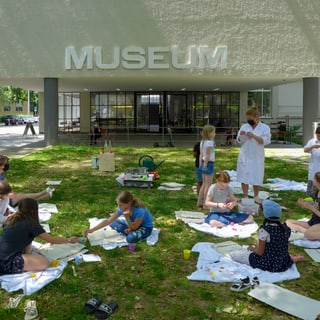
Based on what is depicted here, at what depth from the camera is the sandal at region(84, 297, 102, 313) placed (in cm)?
383

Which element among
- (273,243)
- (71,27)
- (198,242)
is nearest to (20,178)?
(198,242)

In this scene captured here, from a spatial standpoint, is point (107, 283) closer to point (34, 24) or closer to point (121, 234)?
point (121, 234)

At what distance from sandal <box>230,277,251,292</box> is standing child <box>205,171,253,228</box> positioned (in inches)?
82.0

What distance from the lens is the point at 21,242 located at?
4531mm

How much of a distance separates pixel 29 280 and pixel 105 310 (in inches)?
40.6

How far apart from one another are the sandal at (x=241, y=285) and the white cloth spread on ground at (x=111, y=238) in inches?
62.5

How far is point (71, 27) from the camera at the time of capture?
1848 cm

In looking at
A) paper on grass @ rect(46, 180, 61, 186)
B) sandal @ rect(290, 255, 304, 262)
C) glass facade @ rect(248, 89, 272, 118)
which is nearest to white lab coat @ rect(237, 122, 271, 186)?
sandal @ rect(290, 255, 304, 262)

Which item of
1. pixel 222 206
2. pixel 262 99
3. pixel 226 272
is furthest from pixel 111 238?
pixel 262 99

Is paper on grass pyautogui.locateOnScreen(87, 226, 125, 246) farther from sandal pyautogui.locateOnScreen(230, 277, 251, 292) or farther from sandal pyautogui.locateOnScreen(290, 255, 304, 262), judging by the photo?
sandal pyautogui.locateOnScreen(290, 255, 304, 262)

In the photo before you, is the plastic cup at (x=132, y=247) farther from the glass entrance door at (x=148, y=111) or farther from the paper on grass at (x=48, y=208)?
the glass entrance door at (x=148, y=111)

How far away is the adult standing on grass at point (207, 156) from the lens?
7.38 meters

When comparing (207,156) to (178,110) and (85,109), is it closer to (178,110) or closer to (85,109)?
(178,110)

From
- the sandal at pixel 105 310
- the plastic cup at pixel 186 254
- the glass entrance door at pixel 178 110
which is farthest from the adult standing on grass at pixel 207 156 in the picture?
the glass entrance door at pixel 178 110
